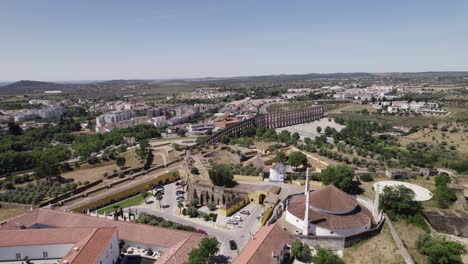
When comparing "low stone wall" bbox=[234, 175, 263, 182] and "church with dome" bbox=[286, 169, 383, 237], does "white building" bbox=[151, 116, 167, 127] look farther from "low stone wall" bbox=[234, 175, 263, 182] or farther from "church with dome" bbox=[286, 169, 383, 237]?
"church with dome" bbox=[286, 169, 383, 237]

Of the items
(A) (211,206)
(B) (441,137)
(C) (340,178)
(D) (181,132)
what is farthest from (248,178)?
(B) (441,137)

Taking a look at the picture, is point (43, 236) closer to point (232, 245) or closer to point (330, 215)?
point (232, 245)

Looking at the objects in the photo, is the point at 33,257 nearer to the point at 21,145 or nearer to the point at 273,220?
the point at 273,220

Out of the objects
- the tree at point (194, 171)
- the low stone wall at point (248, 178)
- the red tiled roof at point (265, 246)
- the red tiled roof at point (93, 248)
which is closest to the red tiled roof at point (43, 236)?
the red tiled roof at point (93, 248)

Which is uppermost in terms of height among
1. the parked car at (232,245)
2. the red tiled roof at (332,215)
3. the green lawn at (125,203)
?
the red tiled roof at (332,215)

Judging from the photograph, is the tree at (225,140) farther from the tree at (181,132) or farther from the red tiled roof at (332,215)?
the red tiled roof at (332,215)

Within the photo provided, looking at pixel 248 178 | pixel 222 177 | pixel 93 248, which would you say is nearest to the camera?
pixel 93 248

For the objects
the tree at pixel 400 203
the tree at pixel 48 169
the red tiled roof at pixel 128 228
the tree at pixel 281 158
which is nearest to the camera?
the red tiled roof at pixel 128 228

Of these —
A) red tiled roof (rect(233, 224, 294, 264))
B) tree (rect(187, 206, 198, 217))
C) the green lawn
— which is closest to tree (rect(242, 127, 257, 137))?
the green lawn
